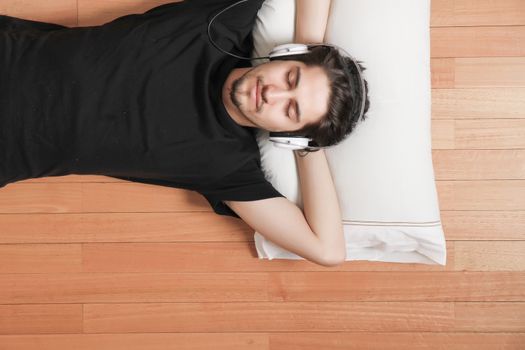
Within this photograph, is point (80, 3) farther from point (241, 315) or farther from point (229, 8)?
point (241, 315)

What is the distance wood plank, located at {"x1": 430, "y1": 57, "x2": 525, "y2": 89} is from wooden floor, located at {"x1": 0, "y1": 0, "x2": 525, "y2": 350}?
0.20 meters

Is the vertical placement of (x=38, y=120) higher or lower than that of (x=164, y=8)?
lower

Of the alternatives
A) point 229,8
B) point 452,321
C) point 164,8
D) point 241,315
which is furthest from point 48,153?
point 452,321

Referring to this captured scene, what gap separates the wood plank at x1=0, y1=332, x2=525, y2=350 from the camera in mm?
1456

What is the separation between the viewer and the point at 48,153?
119cm

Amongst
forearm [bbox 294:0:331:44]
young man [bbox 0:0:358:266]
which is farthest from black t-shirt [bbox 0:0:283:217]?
forearm [bbox 294:0:331:44]

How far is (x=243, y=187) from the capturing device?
48.4 inches

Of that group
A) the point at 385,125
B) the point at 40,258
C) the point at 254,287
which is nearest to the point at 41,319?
the point at 40,258

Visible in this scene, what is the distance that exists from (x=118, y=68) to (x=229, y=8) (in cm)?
31

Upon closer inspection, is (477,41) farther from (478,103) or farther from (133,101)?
(133,101)

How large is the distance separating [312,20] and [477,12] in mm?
534

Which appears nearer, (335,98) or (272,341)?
(335,98)

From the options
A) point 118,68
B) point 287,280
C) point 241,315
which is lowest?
point 241,315

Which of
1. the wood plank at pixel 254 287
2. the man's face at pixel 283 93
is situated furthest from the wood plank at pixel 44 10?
the wood plank at pixel 254 287
